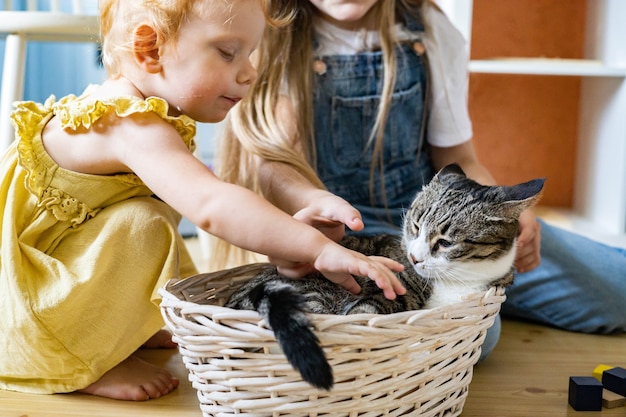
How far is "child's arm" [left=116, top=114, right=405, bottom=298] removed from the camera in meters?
0.99

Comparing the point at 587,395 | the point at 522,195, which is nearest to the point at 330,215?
the point at 522,195

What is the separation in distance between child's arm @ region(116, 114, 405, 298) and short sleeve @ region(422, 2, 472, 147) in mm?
741

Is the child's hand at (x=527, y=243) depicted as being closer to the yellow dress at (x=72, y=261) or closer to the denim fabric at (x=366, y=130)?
the denim fabric at (x=366, y=130)

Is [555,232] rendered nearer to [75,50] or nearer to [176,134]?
[176,134]

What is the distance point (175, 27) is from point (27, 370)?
62 centimetres

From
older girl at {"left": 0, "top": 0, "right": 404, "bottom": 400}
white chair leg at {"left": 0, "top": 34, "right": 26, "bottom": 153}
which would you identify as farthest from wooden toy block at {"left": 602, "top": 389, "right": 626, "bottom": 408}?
white chair leg at {"left": 0, "top": 34, "right": 26, "bottom": 153}

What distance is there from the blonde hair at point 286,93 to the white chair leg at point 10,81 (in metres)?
0.46

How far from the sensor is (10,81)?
1700mm

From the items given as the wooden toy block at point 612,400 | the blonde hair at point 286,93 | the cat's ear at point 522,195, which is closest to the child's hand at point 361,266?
the cat's ear at point 522,195

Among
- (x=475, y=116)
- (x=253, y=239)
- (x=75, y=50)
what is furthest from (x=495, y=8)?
(x=253, y=239)

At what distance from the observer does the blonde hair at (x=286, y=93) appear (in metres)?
1.61

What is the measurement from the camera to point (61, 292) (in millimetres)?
1227

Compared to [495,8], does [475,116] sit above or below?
below

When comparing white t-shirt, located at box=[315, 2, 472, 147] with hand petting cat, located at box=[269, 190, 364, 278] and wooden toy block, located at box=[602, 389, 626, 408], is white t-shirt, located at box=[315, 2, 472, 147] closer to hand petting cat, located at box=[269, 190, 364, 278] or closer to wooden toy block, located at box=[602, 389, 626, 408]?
hand petting cat, located at box=[269, 190, 364, 278]
